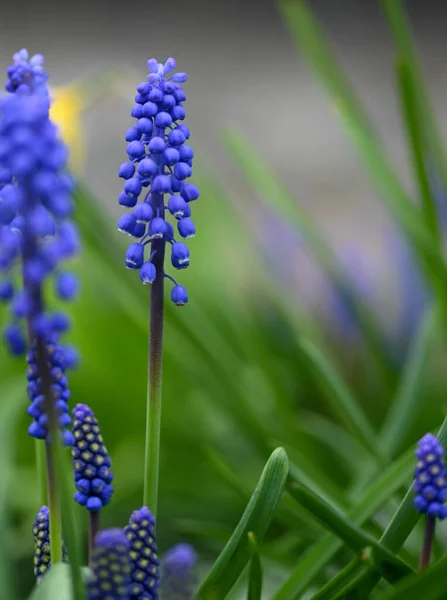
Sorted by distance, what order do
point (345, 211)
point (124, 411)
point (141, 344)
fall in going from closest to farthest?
point (124, 411), point (141, 344), point (345, 211)

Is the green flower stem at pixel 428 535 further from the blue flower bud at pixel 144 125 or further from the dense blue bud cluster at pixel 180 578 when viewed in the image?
the blue flower bud at pixel 144 125

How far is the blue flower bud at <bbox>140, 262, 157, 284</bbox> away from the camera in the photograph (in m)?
0.46

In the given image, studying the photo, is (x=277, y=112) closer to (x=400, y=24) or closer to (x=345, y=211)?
(x=345, y=211)

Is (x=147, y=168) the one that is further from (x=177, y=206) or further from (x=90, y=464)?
(x=90, y=464)

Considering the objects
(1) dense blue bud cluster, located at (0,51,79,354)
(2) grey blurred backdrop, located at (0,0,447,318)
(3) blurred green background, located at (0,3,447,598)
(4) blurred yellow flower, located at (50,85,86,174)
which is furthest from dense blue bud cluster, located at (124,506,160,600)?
(2) grey blurred backdrop, located at (0,0,447,318)

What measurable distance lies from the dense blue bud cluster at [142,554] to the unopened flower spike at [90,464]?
0.04 m

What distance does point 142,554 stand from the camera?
45 cm

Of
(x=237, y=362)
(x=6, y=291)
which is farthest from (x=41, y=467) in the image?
(x=237, y=362)

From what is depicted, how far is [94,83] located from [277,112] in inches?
79.3

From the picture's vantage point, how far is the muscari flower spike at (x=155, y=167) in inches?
18.0

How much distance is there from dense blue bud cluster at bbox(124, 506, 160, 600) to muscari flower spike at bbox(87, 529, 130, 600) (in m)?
0.03

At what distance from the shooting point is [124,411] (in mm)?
1289

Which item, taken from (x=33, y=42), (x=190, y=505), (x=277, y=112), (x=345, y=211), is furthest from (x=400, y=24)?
(x=33, y=42)

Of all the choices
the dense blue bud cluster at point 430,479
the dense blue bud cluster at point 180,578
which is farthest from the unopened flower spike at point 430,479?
the dense blue bud cluster at point 180,578
